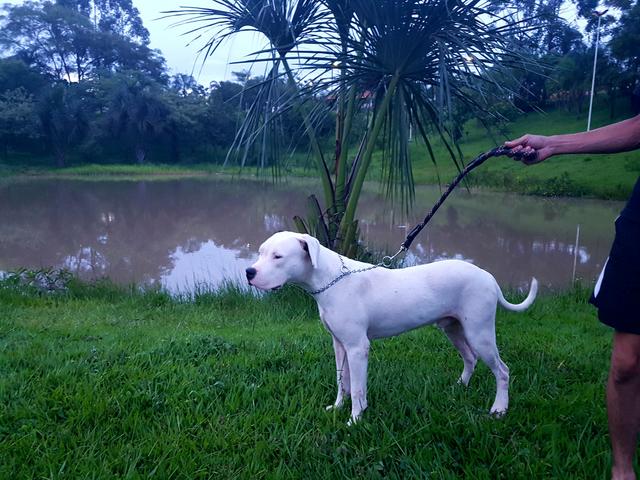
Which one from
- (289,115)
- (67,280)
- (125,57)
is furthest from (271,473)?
(125,57)

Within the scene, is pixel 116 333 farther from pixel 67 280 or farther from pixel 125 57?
pixel 125 57

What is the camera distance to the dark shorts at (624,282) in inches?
68.9

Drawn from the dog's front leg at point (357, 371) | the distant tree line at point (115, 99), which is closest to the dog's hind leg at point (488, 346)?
the dog's front leg at point (357, 371)

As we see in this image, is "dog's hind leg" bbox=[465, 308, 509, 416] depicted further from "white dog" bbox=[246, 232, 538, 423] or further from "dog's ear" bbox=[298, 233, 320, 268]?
"dog's ear" bbox=[298, 233, 320, 268]

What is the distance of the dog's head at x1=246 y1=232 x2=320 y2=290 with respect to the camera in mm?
2379

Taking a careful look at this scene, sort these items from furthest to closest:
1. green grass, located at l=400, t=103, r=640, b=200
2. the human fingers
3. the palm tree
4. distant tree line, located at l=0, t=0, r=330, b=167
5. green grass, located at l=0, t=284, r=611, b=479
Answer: distant tree line, located at l=0, t=0, r=330, b=167
green grass, located at l=400, t=103, r=640, b=200
the palm tree
the human fingers
green grass, located at l=0, t=284, r=611, b=479

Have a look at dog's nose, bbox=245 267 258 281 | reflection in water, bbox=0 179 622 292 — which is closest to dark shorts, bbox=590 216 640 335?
dog's nose, bbox=245 267 258 281

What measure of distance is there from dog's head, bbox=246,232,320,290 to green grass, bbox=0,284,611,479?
2.18 feet

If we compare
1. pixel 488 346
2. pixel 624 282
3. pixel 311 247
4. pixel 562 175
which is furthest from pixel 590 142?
pixel 562 175

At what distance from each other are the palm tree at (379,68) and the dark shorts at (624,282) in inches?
77.6

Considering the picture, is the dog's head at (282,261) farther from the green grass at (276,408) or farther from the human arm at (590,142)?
the human arm at (590,142)

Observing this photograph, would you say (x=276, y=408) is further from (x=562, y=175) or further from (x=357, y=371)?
(x=562, y=175)

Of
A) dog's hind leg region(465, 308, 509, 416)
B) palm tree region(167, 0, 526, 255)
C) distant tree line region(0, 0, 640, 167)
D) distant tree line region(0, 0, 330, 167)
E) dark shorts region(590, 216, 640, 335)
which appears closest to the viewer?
dark shorts region(590, 216, 640, 335)

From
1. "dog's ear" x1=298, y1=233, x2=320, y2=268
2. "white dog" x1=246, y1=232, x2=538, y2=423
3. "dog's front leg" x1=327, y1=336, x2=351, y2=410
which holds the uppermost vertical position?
"dog's ear" x1=298, y1=233, x2=320, y2=268
